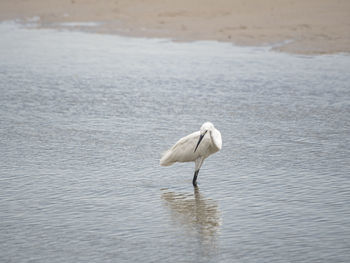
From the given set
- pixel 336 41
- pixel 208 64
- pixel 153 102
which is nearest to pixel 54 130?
pixel 153 102

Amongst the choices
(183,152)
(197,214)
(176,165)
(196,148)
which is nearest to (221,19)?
(176,165)

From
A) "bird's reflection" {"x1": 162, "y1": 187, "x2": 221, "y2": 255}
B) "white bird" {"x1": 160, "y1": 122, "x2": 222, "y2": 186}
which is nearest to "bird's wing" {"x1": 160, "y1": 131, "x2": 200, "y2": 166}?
"white bird" {"x1": 160, "y1": 122, "x2": 222, "y2": 186}

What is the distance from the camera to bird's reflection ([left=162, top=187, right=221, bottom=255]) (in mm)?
8330

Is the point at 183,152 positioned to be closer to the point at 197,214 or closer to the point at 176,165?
the point at 176,165

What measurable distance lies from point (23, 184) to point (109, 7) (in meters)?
18.5

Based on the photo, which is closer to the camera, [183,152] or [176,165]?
[183,152]

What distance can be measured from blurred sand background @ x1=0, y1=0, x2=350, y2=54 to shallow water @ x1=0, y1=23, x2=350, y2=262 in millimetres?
1591

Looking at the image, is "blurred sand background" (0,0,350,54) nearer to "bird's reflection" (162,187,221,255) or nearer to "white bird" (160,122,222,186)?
"white bird" (160,122,222,186)

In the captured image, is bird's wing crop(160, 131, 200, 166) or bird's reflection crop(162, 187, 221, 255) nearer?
bird's reflection crop(162, 187, 221, 255)

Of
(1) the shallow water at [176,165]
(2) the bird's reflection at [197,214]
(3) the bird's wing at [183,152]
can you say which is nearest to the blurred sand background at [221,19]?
(1) the shallow water at [176,165]

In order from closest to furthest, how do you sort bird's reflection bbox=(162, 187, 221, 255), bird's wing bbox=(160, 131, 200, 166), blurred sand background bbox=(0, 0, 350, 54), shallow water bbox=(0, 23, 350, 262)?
shallow water bbox=(0, 23, 350, 262), bird's reflection bbox=(162, 187, 221, 255), bird's wing bbox=(160, 131, 200, 166), blurred sand background bbox=(0, 0, 350, 54)

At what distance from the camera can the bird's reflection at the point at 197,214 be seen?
833cm

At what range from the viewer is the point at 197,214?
9078mm

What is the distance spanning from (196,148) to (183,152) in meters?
0.31
